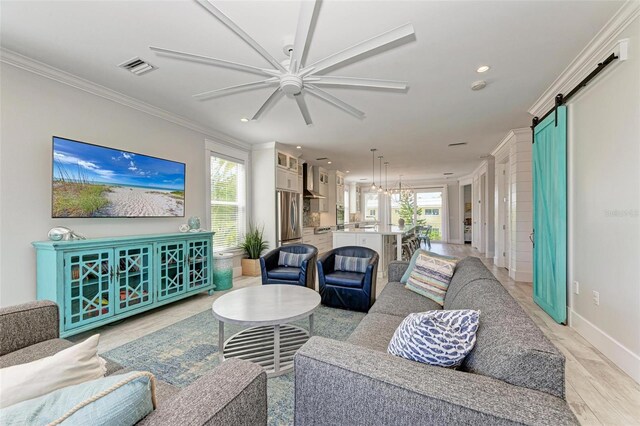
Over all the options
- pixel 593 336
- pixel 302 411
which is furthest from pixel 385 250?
pixel 302 411

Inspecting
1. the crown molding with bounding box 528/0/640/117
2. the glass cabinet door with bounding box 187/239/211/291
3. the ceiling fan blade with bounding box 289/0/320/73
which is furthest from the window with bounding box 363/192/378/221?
the ceiling fan blade with bounding box 289/0/320/73

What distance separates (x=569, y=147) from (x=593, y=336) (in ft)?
6.12

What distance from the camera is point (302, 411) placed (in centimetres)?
106

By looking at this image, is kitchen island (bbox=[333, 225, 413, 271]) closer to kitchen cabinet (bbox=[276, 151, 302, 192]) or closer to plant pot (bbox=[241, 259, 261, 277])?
kitchen cabinet (bbox=[276, 151, 302, 192])

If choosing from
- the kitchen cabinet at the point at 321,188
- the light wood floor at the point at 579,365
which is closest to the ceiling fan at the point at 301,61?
the light wood floor at the point at 579,365

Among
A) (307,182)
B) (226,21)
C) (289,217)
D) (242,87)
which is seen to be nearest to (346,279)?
(242,87)

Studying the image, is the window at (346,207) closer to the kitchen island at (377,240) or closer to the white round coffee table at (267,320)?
the kitchen island at (377,240)

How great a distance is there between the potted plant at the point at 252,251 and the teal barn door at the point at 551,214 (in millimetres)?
4314

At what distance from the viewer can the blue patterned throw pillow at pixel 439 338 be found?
1.05 metres

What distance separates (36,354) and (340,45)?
2.80 meters

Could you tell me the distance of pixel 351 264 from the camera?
3434 millimetres

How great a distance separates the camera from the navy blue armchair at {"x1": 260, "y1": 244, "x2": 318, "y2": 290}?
134 inches

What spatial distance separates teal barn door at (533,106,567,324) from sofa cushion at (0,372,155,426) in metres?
3.75

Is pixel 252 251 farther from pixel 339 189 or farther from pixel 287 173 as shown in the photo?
pixel 339 189
